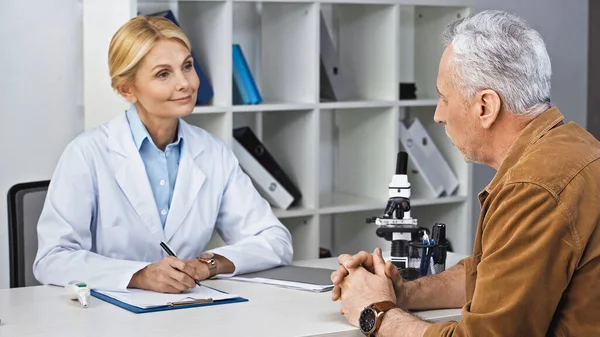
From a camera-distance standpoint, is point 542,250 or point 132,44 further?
point 132,44

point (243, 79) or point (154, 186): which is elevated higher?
point (243, 79)

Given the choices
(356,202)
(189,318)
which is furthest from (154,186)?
(356,202)

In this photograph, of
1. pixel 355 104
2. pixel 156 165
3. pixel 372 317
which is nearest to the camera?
pixel 372 317

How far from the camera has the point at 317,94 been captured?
11.7 ft

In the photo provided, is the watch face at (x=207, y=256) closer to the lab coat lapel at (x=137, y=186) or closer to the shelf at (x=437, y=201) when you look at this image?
the lab coat lapel at (x=137, y=186)

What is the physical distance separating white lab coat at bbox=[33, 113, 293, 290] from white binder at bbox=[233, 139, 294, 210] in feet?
1.99

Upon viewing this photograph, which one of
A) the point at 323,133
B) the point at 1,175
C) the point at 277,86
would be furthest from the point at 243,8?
the point at 1,175

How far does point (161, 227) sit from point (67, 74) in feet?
3.85

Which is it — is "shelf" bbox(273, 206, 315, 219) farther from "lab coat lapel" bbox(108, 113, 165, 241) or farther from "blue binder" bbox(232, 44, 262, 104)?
"lab coat lapel" bbox(108, 113, 165, 241)

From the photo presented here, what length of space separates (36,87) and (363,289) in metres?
2.00

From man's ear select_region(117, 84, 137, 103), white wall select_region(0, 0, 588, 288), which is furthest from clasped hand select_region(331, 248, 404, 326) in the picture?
white wall select_region(0, 0, 588, 288)

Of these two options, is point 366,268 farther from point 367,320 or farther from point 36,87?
point 36,87

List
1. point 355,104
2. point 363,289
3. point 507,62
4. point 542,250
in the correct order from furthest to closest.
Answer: point 355,104 → point 363,289 → point 507,62 → point 542,250

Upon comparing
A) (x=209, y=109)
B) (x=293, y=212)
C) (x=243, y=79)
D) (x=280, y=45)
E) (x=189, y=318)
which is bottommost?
(x=189, y=318)
